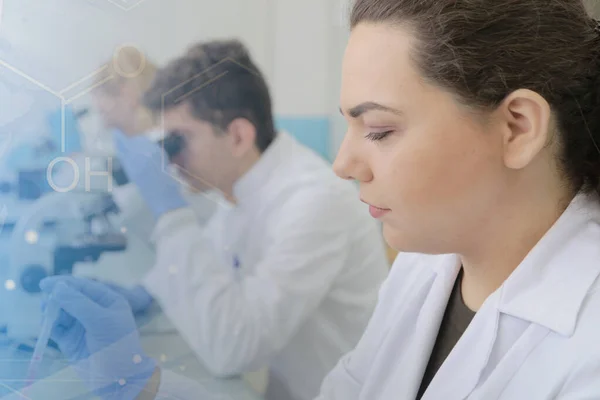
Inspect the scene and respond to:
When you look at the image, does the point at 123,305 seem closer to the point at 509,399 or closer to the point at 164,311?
the point at 164,311

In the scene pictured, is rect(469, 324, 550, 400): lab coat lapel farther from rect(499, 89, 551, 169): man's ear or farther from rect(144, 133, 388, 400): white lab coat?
rect(144, 133, 388, 400): white lab coat

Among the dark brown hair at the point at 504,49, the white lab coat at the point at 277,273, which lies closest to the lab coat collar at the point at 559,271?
the dark brown hair at the point at 504,49

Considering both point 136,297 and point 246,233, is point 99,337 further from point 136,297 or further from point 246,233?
point 246,233

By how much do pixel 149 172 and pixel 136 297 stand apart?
195mm

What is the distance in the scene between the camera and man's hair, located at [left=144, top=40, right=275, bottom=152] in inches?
36.9

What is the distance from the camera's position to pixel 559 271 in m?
0.67

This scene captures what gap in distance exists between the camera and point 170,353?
942 millimetres

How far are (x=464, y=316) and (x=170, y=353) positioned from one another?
18.1 inches

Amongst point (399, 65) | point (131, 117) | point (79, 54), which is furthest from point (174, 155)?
point (399, 65)

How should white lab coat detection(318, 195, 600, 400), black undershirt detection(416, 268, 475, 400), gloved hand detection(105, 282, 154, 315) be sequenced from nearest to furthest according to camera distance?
white lab coat detection(318, 195, 600, 400) < black undershirt detection(416, 268, 475, 400) < gloved hand detection(105, 282, 154, 315)

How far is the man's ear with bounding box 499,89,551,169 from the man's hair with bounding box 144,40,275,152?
451mm

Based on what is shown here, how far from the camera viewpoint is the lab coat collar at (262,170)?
98cm

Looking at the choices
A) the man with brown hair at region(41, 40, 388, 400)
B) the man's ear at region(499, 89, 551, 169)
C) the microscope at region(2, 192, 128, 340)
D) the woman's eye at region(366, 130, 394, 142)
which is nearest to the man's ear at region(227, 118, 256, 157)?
the man with brown hair at region(41, 40, 388, 400)

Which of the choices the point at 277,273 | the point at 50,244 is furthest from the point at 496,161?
the point at 50,244
